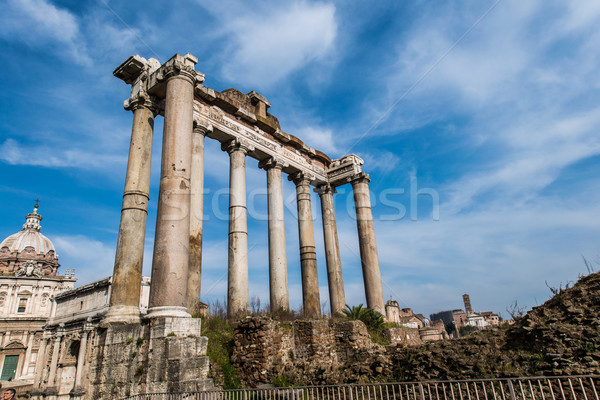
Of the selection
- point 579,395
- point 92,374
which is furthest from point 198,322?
point 579,395

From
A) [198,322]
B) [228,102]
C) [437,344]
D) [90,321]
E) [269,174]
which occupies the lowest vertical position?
[437,344]

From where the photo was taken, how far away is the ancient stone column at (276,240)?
14.8m

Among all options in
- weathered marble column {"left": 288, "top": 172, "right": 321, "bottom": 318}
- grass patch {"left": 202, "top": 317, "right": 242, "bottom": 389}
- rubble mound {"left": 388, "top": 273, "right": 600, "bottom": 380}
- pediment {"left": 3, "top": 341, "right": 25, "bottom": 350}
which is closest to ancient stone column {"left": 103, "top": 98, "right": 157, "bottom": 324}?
grass patch {"left": 202, "top": 317, "right": 242, "bottom": 389}

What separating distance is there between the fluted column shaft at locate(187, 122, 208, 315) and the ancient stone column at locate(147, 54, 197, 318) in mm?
2620

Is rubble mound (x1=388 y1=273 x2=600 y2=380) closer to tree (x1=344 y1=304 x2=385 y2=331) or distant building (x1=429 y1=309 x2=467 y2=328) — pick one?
tree (x1=344 y1=304 x2=385 y2=331)

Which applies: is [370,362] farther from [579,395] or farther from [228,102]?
[228,102]

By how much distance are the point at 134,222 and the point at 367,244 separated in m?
11.2

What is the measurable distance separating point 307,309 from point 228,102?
940 centimetres

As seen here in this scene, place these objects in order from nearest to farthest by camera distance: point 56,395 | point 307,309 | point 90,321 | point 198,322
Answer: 1. point 198,322
2. point 307,309
3. point 90,321
4. point 56,395

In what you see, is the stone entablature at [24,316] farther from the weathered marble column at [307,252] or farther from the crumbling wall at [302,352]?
the crumbling wall at [302,352]

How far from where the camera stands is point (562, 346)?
7.60 metres

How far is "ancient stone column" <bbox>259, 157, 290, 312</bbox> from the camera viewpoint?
14755mm

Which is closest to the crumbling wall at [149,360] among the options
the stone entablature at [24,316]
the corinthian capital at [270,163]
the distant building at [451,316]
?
the corinthian capital at [270,163]

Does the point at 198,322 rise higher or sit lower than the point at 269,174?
lower
